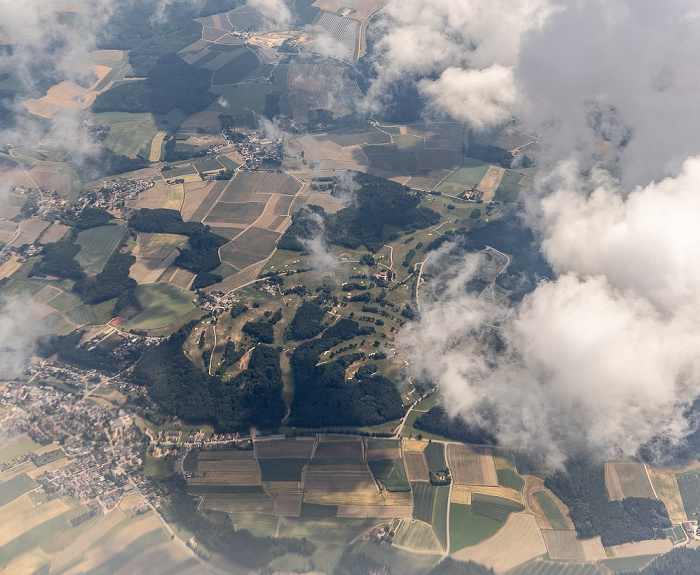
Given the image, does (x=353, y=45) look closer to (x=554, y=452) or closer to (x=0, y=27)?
(x=0, y=27)

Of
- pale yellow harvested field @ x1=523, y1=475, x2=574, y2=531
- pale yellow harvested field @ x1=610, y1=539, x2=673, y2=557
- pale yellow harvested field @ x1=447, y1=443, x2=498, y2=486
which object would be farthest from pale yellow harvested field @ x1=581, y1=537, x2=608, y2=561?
pale yellow harvested field @ x1=447, y1=443, x2=498, y2=486

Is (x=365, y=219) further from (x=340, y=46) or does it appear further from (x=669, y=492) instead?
(x=340, y=46)

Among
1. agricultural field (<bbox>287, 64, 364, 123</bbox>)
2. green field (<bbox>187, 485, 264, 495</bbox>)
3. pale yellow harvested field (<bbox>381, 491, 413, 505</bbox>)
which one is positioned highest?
agricultural field (<bbox>287, 64, 364, 123</bbox>)

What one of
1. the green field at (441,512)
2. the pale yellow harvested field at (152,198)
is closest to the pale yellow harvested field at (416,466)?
the green field at (441,512)

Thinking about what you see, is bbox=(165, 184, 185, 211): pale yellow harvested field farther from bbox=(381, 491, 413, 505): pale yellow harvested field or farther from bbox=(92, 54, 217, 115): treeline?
bbox=(381, 491, 413, 505): pale yellow harvested field

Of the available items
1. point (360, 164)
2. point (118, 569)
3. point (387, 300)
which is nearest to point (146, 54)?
point (360, 164)

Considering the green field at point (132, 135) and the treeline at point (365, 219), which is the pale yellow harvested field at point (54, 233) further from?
the treeline at point (365, 219)
